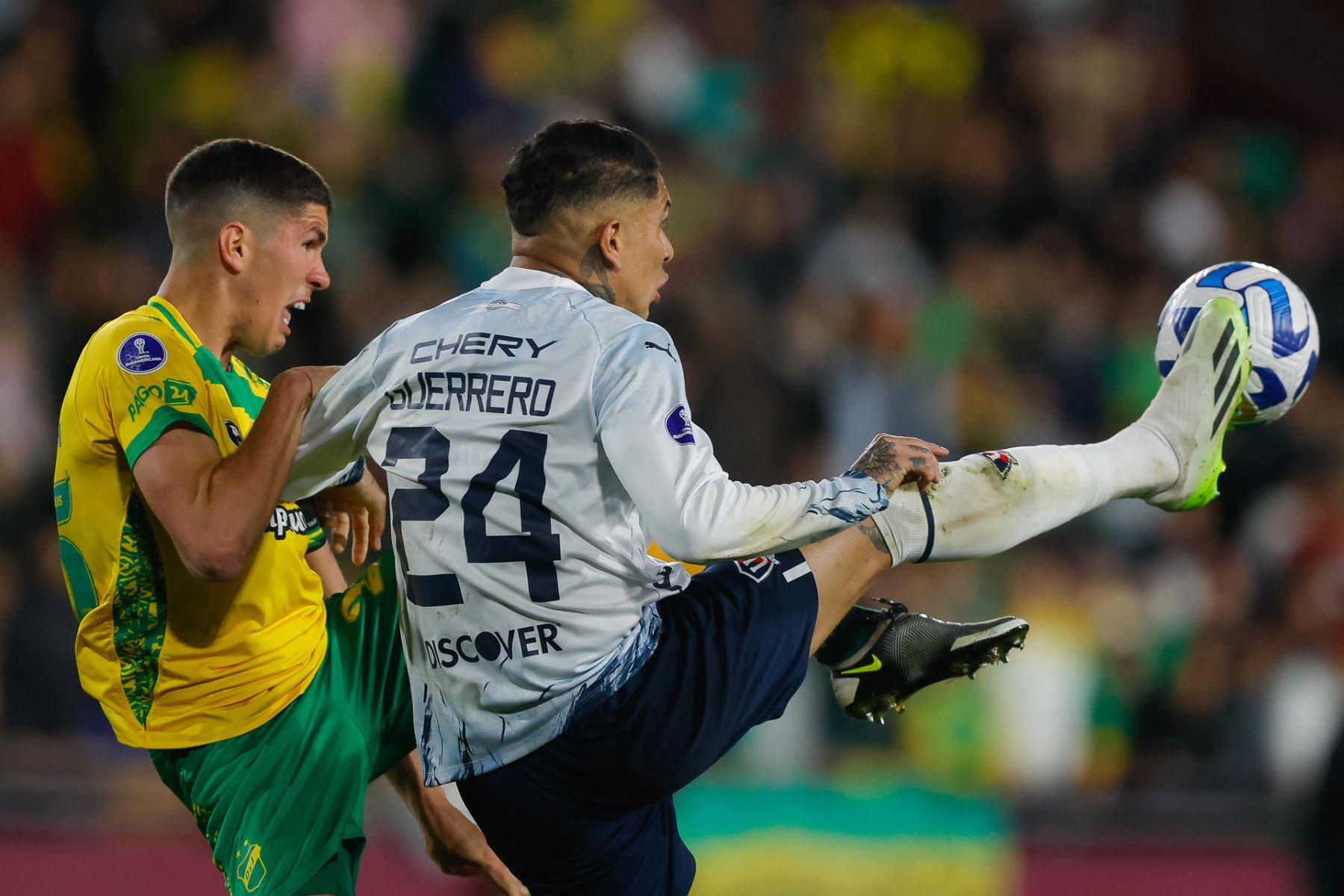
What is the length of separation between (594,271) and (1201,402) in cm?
164

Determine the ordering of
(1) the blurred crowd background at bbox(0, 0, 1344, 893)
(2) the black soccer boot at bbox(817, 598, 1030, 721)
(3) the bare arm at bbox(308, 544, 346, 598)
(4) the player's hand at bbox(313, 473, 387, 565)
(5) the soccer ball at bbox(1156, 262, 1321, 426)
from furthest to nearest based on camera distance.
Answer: (1) the blurred crowd background at bbox(0, 0, 1344, 893)
(5) the soccer ball at bbox(1156, 262, 1321, 426)
(3) the bare arm at bbox(308, 544, 346, 598)
(4) the player's hand at bbox(313, 473, 387, 565)
(2) the black soccer boot at bbox(817, 598, 1030, 721)

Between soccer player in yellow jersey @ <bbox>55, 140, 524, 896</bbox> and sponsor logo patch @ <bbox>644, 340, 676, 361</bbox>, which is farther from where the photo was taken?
soccer player in yellow jersey @ <bbox>55, 140, 524, 896</bbox>

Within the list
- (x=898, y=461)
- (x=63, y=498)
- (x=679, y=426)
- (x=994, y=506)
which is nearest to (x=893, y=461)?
(x=898, y=461)

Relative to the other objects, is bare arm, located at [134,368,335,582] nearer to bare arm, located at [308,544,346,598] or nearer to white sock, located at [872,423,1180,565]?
bare arm, located at [308,544,346,598]

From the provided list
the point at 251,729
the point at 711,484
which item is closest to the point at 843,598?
the point at 711,484

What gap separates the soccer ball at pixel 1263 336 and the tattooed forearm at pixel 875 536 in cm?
111

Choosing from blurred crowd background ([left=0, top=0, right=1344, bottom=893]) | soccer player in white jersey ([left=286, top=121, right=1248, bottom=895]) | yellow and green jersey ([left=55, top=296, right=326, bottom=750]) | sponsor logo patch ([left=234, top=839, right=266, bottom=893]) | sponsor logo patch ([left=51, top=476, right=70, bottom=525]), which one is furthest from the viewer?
blurred crowd background ([left=0, top=0, right=1344, bottom=893])

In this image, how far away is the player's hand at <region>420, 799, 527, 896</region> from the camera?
14.4 ft

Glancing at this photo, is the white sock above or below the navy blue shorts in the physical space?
above

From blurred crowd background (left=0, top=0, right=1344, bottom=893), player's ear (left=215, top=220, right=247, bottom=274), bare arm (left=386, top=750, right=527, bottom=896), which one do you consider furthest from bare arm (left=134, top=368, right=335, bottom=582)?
blurred crowd background (left=0, top=0, right=1344, bottom=893)

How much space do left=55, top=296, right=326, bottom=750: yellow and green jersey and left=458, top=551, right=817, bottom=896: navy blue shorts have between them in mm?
639

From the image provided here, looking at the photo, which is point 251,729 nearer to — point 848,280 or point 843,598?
point 843,598

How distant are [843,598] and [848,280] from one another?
19.0 feet

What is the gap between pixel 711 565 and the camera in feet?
13.5
